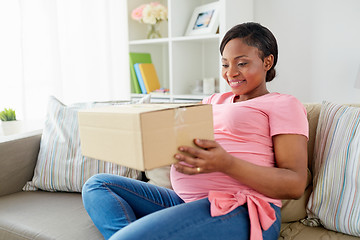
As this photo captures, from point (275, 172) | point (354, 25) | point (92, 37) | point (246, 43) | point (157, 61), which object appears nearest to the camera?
point (275, 172)

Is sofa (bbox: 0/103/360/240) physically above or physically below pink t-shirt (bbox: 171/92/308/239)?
below

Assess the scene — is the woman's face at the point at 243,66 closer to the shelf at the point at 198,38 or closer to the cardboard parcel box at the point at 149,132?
the cardboard parcel box at the point at 149,132

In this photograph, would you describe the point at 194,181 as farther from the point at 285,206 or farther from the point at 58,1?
the point at 58,1

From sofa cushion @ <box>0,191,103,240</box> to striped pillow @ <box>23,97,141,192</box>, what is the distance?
63 millimetres

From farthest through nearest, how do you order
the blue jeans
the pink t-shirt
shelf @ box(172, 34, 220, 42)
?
shelf @ box(172, 34, 220, 42) < the pink t-shirt < the blue jeans

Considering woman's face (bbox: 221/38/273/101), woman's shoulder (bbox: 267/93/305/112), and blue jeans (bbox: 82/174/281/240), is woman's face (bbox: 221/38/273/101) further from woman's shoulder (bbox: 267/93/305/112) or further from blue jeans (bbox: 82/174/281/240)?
blue jeans (bbox: 82/174/281/240)

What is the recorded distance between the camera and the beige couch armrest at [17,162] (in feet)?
5.54

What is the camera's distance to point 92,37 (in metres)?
2.68

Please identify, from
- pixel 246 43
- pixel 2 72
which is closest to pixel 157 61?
pixel 2 72

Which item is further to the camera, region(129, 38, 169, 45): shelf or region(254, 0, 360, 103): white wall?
region(129, 38, 169, 45): shelf

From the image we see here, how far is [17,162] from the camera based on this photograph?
1.73 m

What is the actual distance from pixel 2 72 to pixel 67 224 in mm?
1219

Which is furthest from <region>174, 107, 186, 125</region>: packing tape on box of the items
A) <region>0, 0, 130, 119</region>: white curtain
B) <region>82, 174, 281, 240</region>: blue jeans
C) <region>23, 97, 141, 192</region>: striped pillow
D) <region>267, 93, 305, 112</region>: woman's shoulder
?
<region>0, 0, 130, 119</region>: white curtain

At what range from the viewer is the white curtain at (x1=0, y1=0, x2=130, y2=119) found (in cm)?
224
